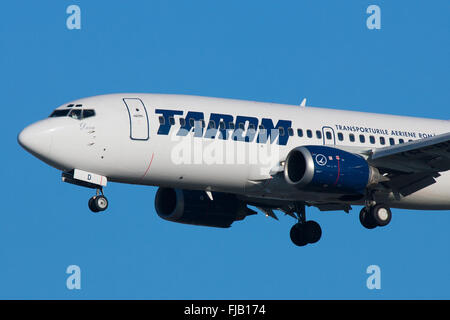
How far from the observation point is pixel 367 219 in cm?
5391

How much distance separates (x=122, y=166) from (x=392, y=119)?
13985 millimetres

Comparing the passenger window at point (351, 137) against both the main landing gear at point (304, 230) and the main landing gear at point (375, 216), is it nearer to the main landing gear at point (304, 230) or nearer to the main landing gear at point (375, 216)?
the main landing gear at point (375, 216)

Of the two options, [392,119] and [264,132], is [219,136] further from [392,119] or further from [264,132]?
[392,119]

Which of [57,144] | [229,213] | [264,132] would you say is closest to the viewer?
[57,144]

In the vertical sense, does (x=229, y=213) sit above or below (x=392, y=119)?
below

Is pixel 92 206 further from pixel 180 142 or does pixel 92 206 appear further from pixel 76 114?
pixel 180 142

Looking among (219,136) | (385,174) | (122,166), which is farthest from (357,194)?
(122,166)

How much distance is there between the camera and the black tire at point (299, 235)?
5856 centimetres

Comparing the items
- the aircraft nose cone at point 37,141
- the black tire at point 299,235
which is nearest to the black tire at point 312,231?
the black tire at point 299,235

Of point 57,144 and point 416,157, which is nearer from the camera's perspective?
point 57,144

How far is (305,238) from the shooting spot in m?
58.5

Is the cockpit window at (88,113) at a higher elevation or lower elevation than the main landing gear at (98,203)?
higher

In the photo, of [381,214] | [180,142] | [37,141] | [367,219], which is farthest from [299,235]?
[37,141]

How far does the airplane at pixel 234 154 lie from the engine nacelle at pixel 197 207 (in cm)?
5
